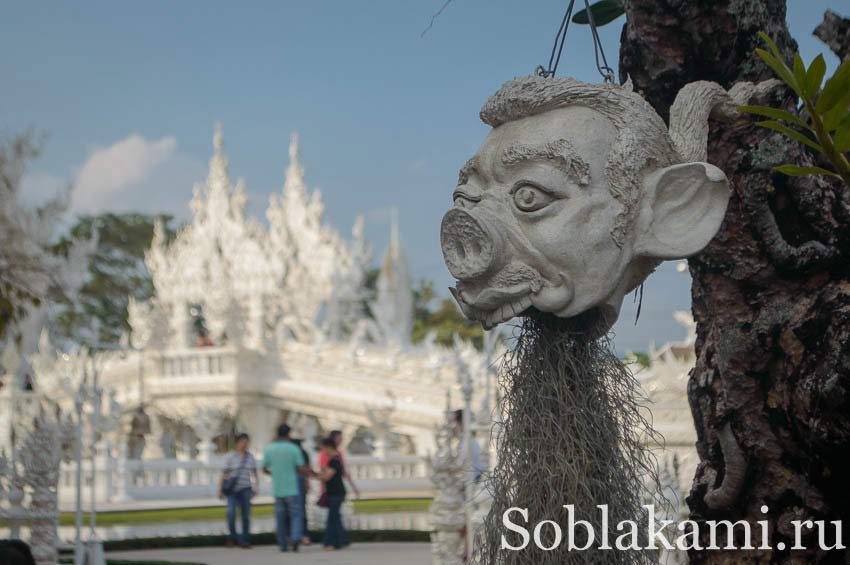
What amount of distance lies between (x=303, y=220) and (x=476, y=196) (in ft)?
113

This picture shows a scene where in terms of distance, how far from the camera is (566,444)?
2.54 metres

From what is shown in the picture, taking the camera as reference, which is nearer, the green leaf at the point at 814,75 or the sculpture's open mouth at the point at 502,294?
the green leaf at the point at 814,75

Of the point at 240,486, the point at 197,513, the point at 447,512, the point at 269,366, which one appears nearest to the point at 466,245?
the point at 447,512

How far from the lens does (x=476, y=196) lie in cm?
245

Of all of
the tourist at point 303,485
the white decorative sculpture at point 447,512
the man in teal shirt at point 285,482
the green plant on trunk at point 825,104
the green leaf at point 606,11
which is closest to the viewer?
the green plant on trunk at point 825,104

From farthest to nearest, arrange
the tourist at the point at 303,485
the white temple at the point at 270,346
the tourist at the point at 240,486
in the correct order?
the white temple at the point at 270,346 < the tourist at the point at 240,486 < the tourist at the point at 303,485

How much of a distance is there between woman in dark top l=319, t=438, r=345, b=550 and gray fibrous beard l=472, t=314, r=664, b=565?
30.9 feet

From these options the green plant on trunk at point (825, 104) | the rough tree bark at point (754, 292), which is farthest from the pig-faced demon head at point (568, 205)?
the rough tree bark at point (754, 292)

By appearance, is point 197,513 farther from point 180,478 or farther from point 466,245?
point 466,245

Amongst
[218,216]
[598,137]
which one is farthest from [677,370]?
[218,216]

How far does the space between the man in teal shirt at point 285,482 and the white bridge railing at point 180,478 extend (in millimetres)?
6197

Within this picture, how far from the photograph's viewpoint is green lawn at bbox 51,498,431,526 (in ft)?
52.9

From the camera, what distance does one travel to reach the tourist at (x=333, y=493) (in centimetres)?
1195

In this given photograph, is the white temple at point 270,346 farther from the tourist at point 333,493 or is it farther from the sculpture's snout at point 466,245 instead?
the sculpture's snout at point 466,245
